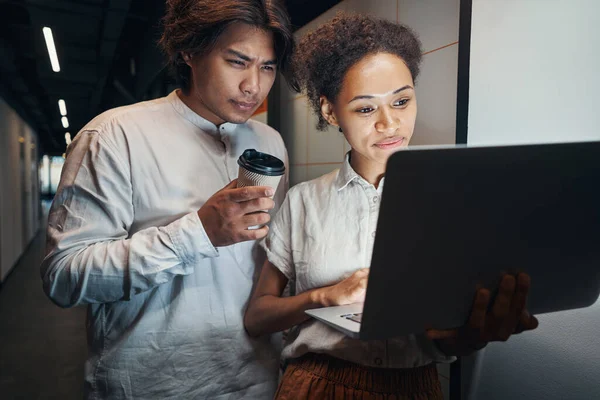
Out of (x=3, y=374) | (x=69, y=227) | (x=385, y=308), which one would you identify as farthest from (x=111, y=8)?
(x=385, y=308)

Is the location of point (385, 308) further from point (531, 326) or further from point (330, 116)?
point (330, 116)

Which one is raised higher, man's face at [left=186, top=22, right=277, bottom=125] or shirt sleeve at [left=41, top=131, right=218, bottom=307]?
man's face at [left=186, top=22, right=277, bottom=125]

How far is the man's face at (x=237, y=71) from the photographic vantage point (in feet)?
4.01

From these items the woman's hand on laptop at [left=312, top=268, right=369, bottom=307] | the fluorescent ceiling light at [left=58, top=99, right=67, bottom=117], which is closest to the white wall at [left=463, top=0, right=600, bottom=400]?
the woman's hand on laptop at [left=312, top=268, right=369, bottom=307]

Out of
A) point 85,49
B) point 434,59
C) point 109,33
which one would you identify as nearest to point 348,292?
point 434,59

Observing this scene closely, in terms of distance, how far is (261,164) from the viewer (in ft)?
3.24

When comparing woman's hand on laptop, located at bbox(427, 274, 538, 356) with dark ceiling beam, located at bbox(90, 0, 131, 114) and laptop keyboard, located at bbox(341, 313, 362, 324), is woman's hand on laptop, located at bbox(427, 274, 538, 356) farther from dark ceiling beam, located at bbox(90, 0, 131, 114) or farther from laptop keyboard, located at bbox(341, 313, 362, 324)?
dark ceiling beam, located at bbox(90, 0, 131, 114)

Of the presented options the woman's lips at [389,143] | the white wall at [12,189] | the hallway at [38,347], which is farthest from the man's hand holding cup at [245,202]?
the white wall at [12,189]

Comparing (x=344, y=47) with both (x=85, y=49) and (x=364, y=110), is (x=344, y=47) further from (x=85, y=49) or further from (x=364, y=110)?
(x=85, y=49)

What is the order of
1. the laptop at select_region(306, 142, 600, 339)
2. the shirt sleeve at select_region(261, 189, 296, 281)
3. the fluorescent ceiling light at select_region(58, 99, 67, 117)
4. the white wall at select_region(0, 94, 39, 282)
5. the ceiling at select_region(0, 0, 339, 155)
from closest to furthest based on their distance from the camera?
the laptop at select_region(306, 142, 600, 339) < the shirt sleeve at select_region(261, 189, 296, 281) < the ceiling at select_region(0, 0, 339, 155) < the white wall at select_region(0, 94, 39, 282) < the fluorescent ceiling light at select_region(58, 99, 67, 117)

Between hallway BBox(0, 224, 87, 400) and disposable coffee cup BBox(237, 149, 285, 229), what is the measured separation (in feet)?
9.83

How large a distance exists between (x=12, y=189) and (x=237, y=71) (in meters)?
7.74

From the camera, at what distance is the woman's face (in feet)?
3.42

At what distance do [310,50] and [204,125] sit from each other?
426 millimetres
